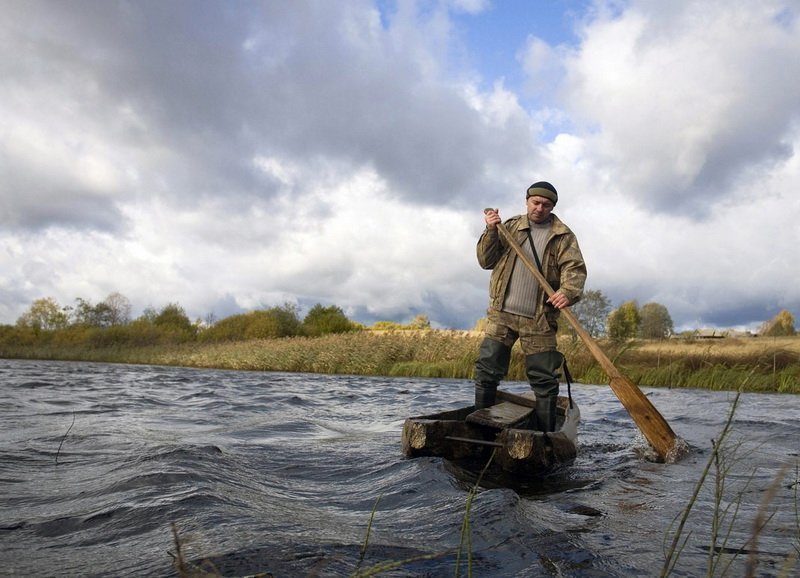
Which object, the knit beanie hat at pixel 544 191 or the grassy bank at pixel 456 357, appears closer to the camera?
the knit beanie hat at pixel 544 191

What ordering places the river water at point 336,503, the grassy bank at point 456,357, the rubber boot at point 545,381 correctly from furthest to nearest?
the grassy bank at point 456,357 < the rubber boot at point 545,381 < the river water at point 336,503

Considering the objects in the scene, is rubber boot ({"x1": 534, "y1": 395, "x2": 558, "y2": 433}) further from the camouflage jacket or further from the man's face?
the man's face

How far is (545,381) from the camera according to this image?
6129mm

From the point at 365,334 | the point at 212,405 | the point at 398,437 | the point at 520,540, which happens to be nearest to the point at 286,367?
the point at 365,334

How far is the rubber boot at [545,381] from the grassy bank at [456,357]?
4567 millimetres

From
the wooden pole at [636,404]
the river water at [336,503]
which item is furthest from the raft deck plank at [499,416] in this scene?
the wooden pole at [636,404]

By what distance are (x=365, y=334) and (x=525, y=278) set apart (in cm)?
1899

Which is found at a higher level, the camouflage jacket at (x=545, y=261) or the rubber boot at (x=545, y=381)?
the camouflage jacket at (x=545, y=261)

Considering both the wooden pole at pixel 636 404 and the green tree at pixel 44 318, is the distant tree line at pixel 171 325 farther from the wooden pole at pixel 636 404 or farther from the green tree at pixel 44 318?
the wooden pole at pixel 636 404

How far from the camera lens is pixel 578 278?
5996mm

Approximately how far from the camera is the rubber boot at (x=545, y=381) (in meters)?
6.04

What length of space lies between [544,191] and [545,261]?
695mm

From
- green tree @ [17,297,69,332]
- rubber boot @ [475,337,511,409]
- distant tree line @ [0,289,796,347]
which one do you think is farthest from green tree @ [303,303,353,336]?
rubber boot @ [475,337,511,409]

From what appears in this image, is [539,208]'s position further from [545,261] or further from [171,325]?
[171,325]
